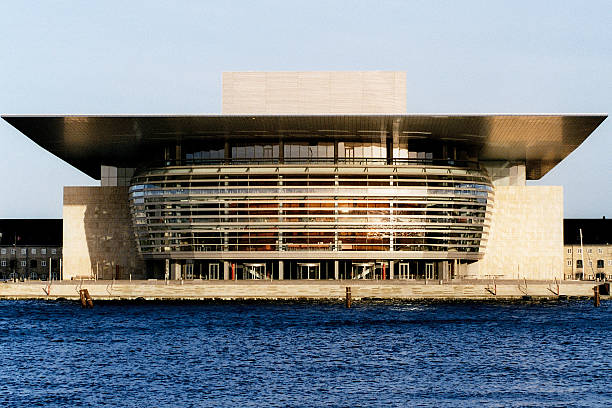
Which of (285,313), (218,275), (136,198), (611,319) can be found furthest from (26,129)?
(611,319)

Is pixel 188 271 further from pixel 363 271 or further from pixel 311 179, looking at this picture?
pixel 363 271

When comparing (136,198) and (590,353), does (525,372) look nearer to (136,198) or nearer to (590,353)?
(590,353)

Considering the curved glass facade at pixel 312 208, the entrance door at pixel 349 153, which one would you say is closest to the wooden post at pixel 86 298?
the curved glass facade at pixel 312 208

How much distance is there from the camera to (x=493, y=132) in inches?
3509

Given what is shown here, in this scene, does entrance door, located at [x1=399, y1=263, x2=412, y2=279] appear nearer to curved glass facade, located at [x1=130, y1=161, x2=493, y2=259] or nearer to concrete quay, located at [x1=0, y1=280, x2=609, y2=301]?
curved glass facade, located at [x1=130, y1=161, x2=493, y2=259]

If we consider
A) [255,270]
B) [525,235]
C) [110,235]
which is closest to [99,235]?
[110,235]

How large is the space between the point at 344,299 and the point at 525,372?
4165 centimetres

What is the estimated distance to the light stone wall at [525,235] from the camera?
339ft

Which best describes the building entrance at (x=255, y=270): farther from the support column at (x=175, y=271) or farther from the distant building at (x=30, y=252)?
the distant building at (x=30, y=252)

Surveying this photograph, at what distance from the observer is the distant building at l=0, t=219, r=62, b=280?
139250mm

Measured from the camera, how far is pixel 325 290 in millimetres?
84188
